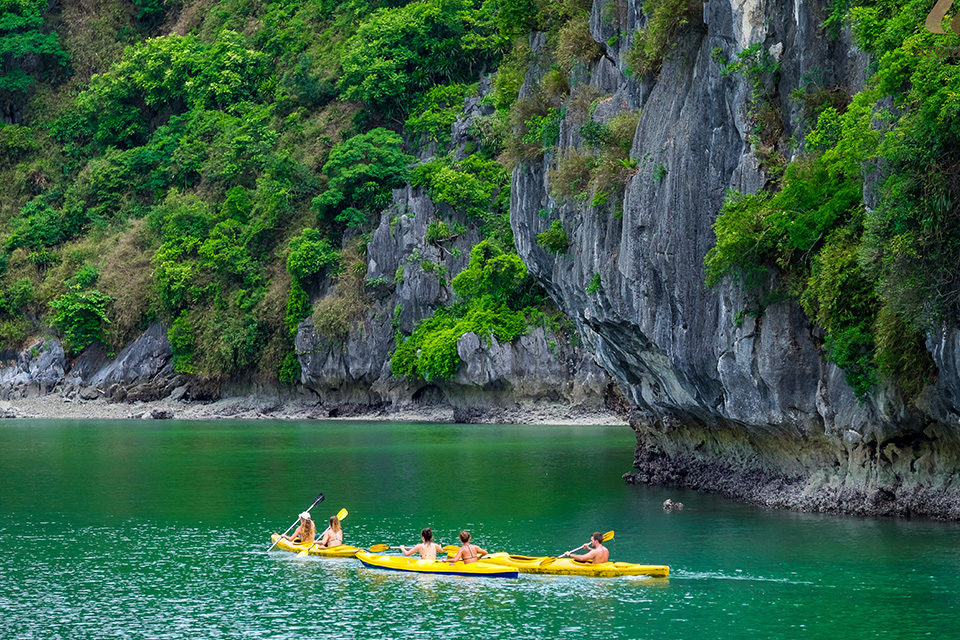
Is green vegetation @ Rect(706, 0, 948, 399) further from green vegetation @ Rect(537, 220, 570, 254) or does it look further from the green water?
green vegetation @ Rect(537, 220, 570, 254)

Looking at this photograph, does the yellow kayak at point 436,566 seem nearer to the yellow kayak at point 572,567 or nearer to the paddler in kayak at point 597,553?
the yellow kayak at point 572,567

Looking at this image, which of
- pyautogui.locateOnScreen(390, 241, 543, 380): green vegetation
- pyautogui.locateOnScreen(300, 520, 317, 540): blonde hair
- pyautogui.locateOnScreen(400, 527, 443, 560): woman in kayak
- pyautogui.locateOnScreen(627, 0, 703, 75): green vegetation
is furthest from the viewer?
pyautogui.locateOnScreen(390, 241, 543, 380): green vegetation

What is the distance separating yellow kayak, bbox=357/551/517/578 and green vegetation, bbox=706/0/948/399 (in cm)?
960

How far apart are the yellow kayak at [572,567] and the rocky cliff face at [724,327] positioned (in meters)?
7.48

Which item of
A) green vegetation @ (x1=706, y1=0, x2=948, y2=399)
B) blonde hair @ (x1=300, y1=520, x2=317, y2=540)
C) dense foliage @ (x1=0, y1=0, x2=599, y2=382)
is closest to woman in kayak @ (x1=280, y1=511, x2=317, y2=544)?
blonde hair @ (x1=300, y1=520, x2=317, y2=540)

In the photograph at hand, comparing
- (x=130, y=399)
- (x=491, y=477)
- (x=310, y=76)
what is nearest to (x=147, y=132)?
(x=310, y=76)

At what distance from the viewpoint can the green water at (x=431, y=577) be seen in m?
19.1

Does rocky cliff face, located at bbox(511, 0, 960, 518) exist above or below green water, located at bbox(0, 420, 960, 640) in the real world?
above

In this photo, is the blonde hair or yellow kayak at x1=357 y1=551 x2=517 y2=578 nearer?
yellow kayak at x1=357 y1=551 x2=517 y2=578

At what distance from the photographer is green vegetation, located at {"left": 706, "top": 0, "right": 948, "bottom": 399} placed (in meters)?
22.4

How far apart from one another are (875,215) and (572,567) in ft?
31.6

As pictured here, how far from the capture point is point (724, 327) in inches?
1182

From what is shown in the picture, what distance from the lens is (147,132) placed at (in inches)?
3787

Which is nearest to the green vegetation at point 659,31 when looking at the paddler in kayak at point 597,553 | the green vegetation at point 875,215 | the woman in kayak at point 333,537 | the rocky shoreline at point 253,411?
the green vegetation at point 875,215
